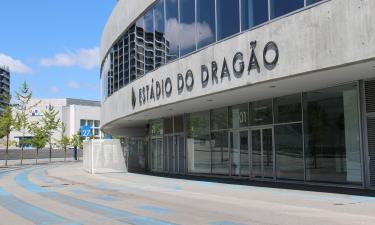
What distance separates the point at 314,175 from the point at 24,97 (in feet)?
160

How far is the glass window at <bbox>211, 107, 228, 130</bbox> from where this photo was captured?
80.3 feet

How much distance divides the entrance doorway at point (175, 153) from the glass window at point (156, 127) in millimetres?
1067

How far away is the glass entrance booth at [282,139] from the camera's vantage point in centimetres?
1741

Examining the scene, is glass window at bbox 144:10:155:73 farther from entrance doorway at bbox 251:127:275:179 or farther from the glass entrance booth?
entrance doorway at bbox 251:127:275:179

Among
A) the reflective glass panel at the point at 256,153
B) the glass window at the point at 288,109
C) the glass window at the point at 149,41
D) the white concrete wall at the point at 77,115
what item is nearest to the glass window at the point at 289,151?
the glass window at the point at 288,109

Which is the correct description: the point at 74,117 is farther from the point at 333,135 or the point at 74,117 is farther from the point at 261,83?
the point at 261,83

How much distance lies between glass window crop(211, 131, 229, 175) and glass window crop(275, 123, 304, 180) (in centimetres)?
417

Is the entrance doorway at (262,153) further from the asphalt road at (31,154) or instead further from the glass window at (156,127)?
the asphalt road at (31,154)

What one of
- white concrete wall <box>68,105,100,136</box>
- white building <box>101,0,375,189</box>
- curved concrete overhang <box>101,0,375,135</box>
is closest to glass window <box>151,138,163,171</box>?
white building <box>101,0,375,189</box>

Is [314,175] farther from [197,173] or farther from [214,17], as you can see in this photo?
[197,173]

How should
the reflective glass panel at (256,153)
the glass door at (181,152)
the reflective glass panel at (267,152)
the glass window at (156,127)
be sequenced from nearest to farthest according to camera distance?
the reflective glass panel at (267,152) → the reflective glass panel at (256,153) → the glass door at (181,152) → the glass window at (156,127)

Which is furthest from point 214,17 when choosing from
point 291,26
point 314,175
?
point 314,175

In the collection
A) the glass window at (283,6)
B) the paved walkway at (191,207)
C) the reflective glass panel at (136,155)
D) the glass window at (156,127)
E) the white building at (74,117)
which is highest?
the white building at (74,117)

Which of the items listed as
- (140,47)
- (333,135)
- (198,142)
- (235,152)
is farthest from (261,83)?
(140,47)
